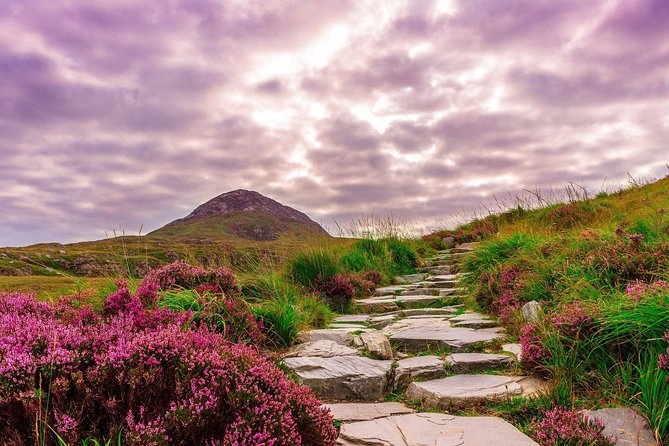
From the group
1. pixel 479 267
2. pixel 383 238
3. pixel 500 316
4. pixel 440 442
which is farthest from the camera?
pixel 383 238

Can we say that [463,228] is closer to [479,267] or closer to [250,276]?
[479,267]

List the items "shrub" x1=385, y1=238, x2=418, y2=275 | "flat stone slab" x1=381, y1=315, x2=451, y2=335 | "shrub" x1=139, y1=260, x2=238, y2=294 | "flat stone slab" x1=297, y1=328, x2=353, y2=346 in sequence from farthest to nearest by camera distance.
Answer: "shrub" x1=385, y1=238, x2=418, y2=275 < "flat stone slab" x1=381, y1=315, x2=451, y2=335 < "shrub" x1=139, y1=260, x2=238, y2=294 < "flat stone slab" x1=297, y1=328, x2=353, y2=346

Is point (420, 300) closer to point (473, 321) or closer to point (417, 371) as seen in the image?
point (473, 321)

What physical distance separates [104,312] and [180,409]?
8.03 ft

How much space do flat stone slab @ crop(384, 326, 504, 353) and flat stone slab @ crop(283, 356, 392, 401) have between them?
1.11m

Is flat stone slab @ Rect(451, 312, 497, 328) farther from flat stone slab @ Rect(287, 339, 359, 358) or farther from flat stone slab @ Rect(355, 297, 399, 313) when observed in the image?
flat stone slab @ Rect(287, 339, 359, 358)

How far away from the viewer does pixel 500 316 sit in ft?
22.3

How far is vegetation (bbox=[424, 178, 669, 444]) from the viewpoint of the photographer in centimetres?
368

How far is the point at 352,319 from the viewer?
7.94 meters

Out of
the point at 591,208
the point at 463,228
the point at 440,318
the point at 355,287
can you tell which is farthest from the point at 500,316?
the point at 463,228

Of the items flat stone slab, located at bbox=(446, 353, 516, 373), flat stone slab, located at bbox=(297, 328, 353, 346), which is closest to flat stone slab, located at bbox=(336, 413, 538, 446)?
flat stone slab, located at bbox=(446, 353, 516, 373)

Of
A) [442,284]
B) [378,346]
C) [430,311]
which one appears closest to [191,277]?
[378,346]

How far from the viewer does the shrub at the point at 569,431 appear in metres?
2.98

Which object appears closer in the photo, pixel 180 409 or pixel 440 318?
pixel 180 409
